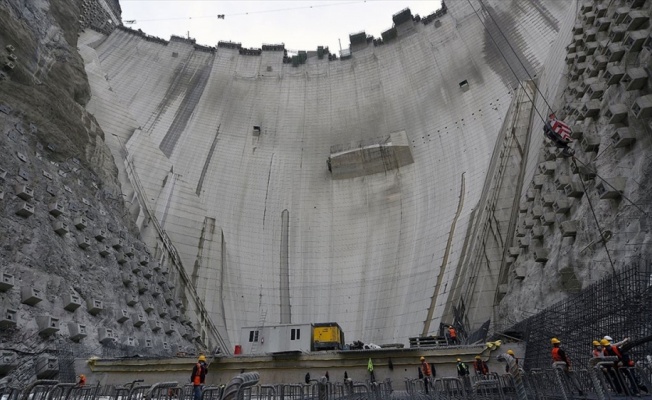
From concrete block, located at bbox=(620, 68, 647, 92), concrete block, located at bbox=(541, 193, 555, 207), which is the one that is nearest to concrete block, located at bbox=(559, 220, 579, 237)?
concrete block, located at bbox=(541, 193, 555, 207)

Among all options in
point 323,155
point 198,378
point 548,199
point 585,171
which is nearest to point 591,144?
point 585,171

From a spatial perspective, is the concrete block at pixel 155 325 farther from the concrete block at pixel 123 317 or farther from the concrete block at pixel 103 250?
the concrete block at pixel 103 250

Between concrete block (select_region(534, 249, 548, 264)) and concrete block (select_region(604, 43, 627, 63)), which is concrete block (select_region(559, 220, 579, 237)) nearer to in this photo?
concrete block (select_region(534, 249, 548, 264))

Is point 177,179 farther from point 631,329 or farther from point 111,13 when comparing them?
point 111,13

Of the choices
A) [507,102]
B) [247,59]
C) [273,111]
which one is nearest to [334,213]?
[273,111]

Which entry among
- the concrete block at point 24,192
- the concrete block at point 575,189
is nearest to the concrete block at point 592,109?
the concrete block at point 575,189

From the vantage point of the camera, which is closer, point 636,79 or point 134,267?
point 636,79

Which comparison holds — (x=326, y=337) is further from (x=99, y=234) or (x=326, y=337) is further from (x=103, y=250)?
(x=99, y=234)

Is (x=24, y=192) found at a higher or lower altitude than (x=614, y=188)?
higher
